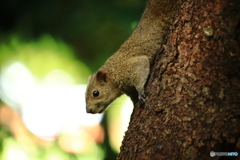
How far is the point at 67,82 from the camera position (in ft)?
16.0

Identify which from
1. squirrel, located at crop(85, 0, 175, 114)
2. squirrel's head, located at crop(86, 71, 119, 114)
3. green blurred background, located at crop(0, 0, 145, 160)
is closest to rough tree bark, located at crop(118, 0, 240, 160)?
squirrel, located at crop(85, 0, 175, 114)

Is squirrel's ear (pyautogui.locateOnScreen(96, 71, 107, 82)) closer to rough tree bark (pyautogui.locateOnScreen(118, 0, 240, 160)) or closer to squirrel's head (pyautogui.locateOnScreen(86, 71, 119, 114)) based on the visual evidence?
squirrel's head (pyautogui.locateOnScreen(86, 71, 119, 114))

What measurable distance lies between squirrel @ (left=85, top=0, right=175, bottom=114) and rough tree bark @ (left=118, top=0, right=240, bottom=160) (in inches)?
12.3

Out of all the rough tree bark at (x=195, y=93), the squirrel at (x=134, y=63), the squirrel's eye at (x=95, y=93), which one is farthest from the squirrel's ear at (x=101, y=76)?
the rough tree bark at (x=195, y=93)

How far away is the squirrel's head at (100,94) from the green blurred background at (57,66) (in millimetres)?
1145

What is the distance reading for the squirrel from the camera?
3076 mm

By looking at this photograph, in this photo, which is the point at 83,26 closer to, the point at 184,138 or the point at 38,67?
the point at 38,67

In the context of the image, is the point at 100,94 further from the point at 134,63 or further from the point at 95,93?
the point at 134,63

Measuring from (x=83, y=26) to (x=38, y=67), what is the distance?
2.97 ft

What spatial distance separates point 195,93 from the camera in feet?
7.73

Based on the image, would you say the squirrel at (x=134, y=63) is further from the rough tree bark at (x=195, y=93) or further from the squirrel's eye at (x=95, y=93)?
the rough tree bark at (x=195, y=93)

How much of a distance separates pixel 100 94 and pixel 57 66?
165 cm

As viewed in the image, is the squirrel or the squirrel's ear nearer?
the squirrel

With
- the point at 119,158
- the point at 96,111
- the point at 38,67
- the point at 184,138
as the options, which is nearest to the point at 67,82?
the point at 38,67
